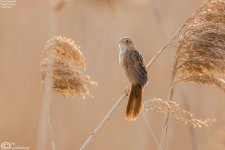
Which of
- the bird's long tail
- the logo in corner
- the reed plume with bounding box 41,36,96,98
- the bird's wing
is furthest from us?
the logo in corner

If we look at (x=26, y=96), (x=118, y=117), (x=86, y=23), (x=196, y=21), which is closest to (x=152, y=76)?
(x=118, y=117)

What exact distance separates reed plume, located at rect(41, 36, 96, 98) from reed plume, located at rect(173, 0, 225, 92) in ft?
1.54

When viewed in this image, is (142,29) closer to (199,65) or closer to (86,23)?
(86,23)

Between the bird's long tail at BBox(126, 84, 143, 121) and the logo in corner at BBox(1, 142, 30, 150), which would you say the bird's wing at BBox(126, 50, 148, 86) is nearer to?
the bird's long tail at BBox(126, 84, 143, 121)

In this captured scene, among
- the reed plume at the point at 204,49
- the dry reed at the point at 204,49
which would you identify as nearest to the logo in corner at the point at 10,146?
the dry reed at the point at 204,49

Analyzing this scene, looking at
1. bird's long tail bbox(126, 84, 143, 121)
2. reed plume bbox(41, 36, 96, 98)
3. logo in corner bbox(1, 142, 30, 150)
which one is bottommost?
logo in corner bbox(1, 142, 30, 150)

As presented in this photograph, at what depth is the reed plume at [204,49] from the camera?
249 cm

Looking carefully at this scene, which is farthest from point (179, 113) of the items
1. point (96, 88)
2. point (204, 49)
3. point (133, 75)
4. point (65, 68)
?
point (96, 88)

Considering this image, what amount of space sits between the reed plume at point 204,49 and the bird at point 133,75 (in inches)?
11.8

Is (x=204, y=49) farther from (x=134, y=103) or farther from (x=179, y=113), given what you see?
(x=134, y=103)

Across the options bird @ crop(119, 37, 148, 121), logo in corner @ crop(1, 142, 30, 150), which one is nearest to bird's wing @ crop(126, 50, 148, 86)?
bird @ crop(119, 37, 148, 121)

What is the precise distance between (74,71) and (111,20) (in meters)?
2.42

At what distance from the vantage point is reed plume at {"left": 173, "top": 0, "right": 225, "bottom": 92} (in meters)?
2.49

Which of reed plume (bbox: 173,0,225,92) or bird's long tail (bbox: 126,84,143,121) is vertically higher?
reed plume (bbox: 173,0,225,92)
